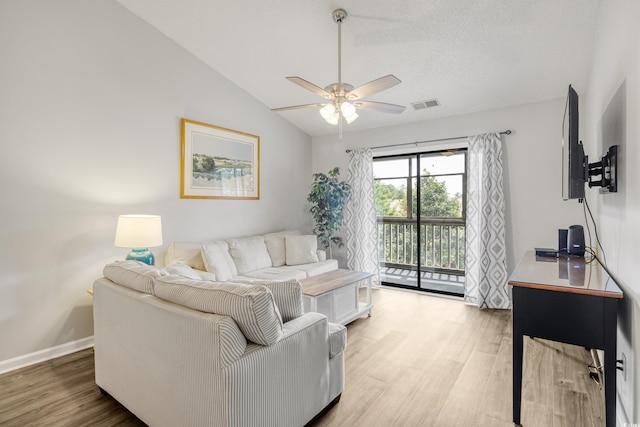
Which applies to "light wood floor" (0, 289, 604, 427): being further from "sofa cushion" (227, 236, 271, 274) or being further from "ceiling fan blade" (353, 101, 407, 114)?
"ceiling fan blade" (353, 101, 407, 114)

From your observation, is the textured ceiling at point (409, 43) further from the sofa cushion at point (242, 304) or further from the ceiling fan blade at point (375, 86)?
the sofa cushion at point (242, 304)

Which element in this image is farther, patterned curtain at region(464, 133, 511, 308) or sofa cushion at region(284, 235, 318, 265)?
sofa cushion at region(284, 235, 318, 265)

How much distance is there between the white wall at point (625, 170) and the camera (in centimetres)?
150

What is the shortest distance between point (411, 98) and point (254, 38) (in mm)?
1919

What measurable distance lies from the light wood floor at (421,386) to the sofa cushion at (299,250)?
4.47 feet

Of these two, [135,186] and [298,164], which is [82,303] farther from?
[298,164]

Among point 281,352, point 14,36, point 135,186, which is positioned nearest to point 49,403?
point 281,352

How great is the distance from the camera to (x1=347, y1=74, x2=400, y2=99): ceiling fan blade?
7.39 feet

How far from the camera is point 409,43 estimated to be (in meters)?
3.10

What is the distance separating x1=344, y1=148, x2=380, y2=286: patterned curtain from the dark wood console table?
3.02 meters

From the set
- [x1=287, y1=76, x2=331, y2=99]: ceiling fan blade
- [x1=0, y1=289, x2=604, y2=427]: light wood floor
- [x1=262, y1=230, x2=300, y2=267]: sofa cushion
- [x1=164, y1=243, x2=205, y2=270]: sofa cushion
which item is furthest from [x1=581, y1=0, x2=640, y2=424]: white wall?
[x1=164, y1=243, x2=205, y2=270]: sofa cushion

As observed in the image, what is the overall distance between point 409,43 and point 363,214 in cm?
251

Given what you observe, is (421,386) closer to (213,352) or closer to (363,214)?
(213,352)

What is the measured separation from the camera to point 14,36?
8.60ft
